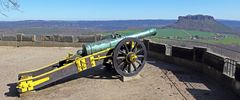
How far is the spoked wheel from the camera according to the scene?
9.19 m

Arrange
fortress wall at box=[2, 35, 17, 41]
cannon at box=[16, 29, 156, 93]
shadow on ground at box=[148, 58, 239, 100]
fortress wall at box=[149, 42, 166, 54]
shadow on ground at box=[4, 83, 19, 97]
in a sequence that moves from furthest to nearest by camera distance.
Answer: fortress wall at box=[2, 35, 17, 41], fortress wall at box=[149, 42, 166, 54], cannon at box=[16, 29, 156, 93], shadow on ground at box=[4, 83, 19, 97], shadow on ground at box=[148, 58, 239, 100]

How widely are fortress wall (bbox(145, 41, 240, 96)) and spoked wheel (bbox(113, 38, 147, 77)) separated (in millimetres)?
1971

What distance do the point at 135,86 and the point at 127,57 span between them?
38.6 inches

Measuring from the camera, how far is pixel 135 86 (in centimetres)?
872

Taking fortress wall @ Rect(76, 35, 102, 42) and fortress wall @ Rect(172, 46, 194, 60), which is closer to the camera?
fortress wall @ Rect(172, 46, 194, 60)

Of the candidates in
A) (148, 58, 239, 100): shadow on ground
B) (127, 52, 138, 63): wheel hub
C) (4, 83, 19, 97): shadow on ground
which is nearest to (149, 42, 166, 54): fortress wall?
(148, 58, 239, 100): shadow on ground

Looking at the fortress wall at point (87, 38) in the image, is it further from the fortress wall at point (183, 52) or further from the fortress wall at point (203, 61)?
the fortress wall at point (183, 52)

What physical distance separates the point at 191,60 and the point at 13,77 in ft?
18.2

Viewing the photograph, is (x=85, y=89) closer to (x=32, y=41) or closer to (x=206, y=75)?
(x=206, y=75)

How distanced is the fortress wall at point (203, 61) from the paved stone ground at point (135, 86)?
192 mm

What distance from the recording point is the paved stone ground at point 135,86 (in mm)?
7820

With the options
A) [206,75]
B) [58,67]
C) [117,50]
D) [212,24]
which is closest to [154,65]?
[206,75]

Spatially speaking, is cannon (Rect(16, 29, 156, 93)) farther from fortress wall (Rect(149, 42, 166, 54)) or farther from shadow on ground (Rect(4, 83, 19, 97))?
fortress wall (Rect(149, 42, 166, 54))

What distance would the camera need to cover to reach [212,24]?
69.9 m
